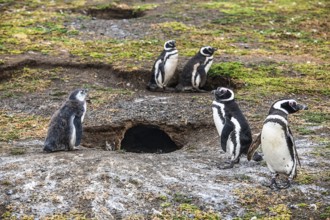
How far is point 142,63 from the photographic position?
11.6 meters

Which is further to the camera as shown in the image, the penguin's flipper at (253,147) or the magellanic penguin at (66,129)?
the magellanic penguin at (66,129)

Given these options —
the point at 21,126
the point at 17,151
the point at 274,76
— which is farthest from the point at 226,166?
the point at 274,76

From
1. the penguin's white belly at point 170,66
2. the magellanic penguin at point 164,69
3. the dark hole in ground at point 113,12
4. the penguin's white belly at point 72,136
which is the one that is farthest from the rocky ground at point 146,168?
the dark hole in ground at point 113,12

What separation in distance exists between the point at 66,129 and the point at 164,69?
372 cm

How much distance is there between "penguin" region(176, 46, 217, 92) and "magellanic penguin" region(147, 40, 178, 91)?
27 cm

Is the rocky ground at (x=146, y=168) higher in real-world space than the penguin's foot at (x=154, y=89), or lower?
higher

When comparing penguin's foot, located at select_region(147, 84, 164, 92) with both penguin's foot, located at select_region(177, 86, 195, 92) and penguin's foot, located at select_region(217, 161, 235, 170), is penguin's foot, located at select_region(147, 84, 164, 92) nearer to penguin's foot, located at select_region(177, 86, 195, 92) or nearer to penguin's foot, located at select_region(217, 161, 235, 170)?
penguin's foot, located at select_region(177, 86, 195, 92)

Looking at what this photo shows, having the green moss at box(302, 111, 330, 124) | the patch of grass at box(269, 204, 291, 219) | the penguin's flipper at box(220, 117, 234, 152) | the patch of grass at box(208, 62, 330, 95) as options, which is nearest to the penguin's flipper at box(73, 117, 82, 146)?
the penguin's flipper at box(220, 117, 234, 152)

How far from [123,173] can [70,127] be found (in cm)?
141

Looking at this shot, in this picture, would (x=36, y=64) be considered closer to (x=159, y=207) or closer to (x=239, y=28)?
(x=239, y=28)

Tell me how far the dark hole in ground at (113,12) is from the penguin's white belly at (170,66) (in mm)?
5168

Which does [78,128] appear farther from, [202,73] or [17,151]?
[202,73]

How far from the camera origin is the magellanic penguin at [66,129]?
7375 millimetres

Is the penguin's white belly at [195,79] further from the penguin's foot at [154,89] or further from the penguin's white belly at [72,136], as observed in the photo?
the penguin's white belly at [72,136]
